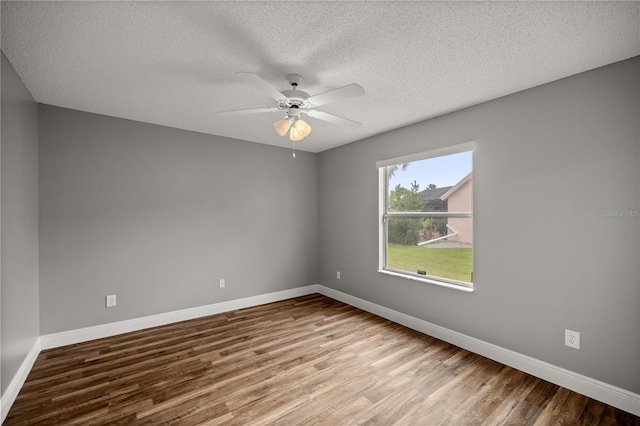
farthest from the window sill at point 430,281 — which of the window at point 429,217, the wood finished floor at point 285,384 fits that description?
the wood finished floor at point 285,384

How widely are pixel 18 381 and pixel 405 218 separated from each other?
154 inches

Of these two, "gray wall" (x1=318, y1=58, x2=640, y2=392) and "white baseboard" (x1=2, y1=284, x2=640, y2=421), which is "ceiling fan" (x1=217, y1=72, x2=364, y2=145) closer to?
"gray wall" (x1=318, y1=58, x2=640, y2=392)

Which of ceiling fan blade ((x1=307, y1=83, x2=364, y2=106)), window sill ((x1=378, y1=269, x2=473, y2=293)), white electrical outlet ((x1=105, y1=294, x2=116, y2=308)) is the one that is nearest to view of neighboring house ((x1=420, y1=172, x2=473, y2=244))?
window sill ((x1=378, y1=269, x2=473, y2=293))

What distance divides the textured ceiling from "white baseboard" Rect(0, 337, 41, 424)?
2.32 metres

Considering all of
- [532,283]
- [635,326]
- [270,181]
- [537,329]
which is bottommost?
[537,329]

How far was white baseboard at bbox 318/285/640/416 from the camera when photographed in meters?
1.96

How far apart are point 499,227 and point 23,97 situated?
4317mm

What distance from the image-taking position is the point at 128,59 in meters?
2.01

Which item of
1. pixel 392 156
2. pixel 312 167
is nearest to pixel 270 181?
pixel 312 167

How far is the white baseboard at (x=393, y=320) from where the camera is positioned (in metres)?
2.00

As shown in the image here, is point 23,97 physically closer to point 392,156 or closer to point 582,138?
point 392,156

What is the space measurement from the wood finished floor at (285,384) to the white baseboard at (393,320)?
74 millimetres

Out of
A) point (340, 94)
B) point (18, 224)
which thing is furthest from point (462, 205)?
point (18, 224)

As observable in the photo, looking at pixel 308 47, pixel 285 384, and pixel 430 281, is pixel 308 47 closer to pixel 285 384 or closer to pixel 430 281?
pixel 285 384
